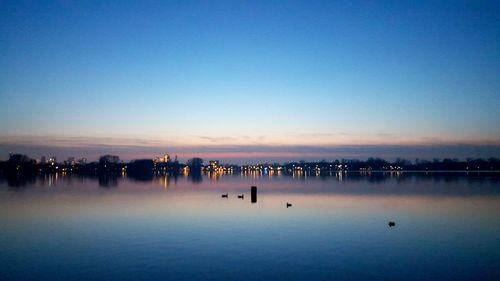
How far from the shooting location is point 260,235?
2883 cm

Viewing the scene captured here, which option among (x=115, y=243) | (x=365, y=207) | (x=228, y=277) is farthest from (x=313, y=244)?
(x=365, y=207)

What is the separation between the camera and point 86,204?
47.6 m

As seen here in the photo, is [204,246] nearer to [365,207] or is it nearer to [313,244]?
[313,244]

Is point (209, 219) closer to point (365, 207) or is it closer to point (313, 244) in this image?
point (313, 244)

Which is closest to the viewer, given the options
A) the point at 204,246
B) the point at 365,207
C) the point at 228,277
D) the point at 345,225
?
the point at 228,277

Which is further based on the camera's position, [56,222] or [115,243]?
[56,222]

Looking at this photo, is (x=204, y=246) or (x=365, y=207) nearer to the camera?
(x=204, y=246)

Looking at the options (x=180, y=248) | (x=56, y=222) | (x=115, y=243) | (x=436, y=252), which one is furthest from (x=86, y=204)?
(x=436, y=252)

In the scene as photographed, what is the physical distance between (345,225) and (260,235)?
8.44 m

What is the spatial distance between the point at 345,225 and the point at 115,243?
18.2 meters

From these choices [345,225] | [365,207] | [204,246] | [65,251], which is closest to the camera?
[65,251]

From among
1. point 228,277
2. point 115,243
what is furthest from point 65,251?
point 228,277

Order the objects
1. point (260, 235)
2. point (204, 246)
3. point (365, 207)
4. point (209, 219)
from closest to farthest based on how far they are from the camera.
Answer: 1. point (204, 246)
2. point (260, 235)
3. point (209, 219)
4. point (365, 207)

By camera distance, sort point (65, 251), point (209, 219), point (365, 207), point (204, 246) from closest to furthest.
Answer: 1. point (65, 251)
2. point (204, 246)
3. point (209, 219)
4. point (365, 207)
